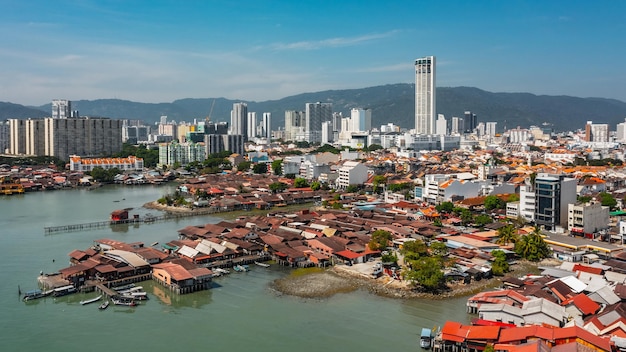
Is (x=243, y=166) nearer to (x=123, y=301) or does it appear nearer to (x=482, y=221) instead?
(x=482, y=221)

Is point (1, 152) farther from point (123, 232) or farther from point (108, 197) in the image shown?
point (123, 232)

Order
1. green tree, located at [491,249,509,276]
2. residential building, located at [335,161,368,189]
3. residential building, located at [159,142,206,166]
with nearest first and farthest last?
1. green tree, located at [491,249,509,276]
2. residential building, located at [335,161,368,189]
3. residential building, located at [159,142,206,166]

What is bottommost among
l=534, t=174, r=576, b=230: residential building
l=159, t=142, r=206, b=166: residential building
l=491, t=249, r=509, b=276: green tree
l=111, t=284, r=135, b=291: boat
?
l=111, t=284, r=135, b=291: boat

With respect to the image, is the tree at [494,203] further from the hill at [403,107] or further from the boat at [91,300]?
the hill at [403,107]

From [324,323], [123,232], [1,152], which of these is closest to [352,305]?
[324,323]

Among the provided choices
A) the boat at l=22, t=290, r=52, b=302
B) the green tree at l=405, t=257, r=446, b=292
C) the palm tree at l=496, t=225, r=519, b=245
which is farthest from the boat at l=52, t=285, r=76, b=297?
the palm tree at l=496, t=225, r=519, b=245

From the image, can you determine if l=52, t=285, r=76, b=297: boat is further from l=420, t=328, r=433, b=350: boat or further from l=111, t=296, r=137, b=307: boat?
l=420, t=328, r=433, b=350: boat

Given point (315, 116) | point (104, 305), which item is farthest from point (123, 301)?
point (315, 116)
